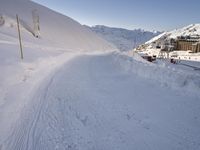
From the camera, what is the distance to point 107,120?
8148 mm

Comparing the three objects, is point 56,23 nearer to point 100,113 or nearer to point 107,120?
point 100,113

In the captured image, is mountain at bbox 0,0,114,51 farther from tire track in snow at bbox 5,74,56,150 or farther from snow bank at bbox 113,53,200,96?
tire track in snow at bbox 5,74,56,150

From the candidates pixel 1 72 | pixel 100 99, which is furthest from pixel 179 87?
pixel 1 72

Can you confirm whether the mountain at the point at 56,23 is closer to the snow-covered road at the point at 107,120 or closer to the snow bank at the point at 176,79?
the snow bank at the point at 176,79

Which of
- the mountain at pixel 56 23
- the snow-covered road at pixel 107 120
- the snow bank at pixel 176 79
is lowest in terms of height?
the snow-covered road at pixel 107 120

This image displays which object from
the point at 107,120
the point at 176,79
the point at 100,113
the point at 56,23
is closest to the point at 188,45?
the point at 56,23

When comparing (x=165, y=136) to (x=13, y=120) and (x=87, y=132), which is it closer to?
A: (x=87, y=132)

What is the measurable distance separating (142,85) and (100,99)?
13.3ft

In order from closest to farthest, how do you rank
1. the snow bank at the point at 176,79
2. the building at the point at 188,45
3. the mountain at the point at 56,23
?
1. the snow bank at the point at 176,79
2. the mountain at the point at 56,23
3. the building at the point at 188,45

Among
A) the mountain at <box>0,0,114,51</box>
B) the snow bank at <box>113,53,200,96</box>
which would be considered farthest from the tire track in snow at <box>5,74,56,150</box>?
the mountain at <box>0,0,114,51</box>

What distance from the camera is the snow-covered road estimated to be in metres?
6.51

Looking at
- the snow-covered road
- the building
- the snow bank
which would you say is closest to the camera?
the snow-covered road

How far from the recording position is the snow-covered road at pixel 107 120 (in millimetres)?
6512

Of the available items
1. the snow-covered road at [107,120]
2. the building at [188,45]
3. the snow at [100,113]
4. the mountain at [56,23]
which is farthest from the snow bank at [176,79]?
the building at [188,45]
